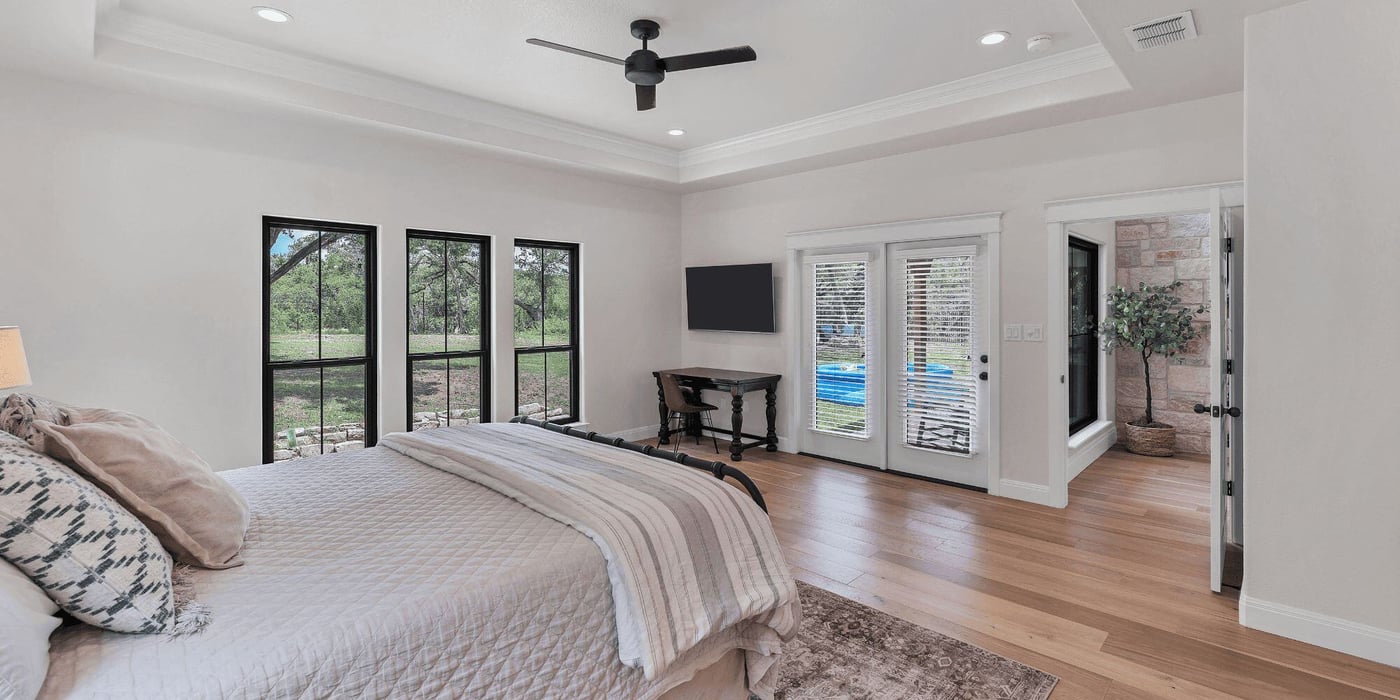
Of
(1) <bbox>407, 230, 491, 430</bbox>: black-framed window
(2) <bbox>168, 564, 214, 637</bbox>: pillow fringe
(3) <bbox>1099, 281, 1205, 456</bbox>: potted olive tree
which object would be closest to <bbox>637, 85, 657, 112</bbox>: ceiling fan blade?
(1) <bbox>407, 230, 491, 430</bbox>: black-framed window

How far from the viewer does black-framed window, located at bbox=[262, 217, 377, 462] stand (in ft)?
13.9

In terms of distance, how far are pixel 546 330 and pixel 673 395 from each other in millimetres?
1251

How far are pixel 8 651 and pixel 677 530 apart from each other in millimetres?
1347

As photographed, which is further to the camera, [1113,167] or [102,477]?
[1113,167]

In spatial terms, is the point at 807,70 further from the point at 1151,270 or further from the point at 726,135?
the point at 1151,270

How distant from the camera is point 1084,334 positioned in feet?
19.4

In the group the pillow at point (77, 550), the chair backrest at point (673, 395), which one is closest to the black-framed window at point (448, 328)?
the chair backrest at point (673, 395)

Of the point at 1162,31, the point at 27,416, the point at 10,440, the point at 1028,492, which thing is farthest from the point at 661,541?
the point at 1028,492

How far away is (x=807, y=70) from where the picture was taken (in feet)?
12.9

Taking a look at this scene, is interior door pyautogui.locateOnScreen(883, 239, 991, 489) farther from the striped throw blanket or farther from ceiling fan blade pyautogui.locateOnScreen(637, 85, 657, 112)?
the striped throw blanket

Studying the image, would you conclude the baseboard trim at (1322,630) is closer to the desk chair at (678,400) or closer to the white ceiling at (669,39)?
the white ceiling at (669,39)

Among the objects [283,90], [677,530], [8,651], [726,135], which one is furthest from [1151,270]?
[8,651]

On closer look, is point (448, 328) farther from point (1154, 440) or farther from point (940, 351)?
point (1154, 440)

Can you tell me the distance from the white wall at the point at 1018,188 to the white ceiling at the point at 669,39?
29.0 inches
